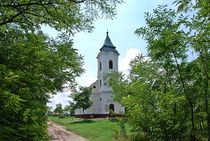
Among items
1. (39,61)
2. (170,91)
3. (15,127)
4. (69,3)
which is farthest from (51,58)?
(170,91)

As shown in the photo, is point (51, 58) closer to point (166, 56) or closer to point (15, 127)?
point (15, 127)

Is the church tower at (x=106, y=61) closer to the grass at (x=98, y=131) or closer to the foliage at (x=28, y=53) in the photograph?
the grass at (x=98, y=131)

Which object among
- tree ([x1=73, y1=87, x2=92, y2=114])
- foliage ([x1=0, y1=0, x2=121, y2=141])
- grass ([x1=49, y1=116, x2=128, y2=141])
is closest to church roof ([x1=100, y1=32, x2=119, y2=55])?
tree ([x1=73, y1=87, x2=92, y2=114])

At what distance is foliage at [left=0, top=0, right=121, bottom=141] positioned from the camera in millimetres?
7185

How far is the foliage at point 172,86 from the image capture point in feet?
30.3

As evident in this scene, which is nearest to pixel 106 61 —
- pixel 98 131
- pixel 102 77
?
pixel 102 77

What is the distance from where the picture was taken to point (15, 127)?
7383mm

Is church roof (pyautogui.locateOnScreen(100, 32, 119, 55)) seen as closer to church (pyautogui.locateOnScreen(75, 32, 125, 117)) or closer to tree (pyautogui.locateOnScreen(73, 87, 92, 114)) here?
church (pyautogui.locateOnScreen(75, 32, 125, 117))

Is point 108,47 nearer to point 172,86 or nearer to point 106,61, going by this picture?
point 106,61

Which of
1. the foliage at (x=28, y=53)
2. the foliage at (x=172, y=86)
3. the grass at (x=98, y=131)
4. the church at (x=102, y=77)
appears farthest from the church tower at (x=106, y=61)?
the foliage at (x=28, y=53)

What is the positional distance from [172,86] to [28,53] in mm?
4973

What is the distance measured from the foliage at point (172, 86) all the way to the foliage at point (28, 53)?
6.67 feet

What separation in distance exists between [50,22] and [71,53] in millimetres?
1640

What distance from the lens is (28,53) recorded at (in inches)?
302
